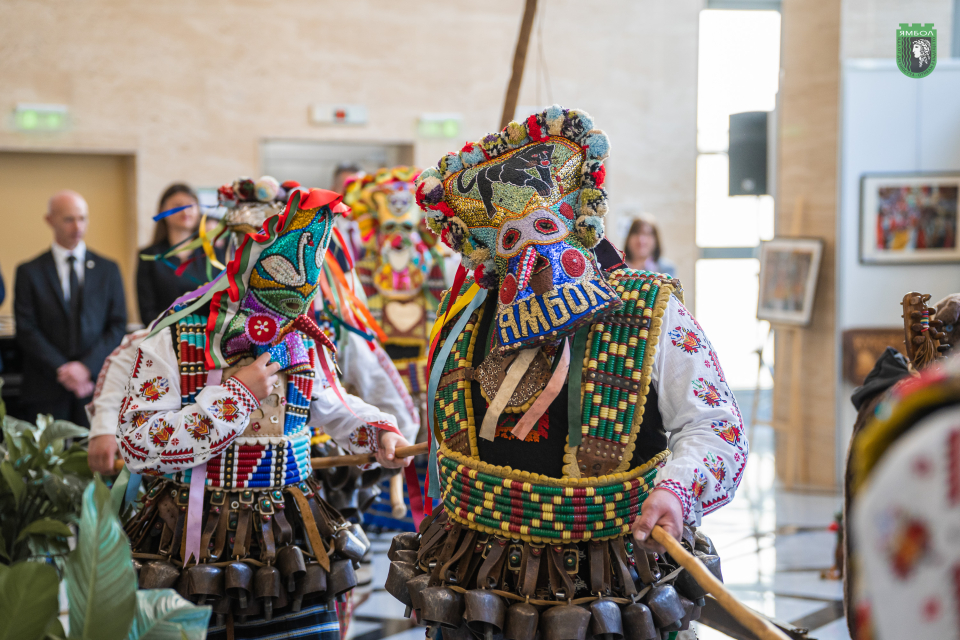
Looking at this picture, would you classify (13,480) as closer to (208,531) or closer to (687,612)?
(208,531)

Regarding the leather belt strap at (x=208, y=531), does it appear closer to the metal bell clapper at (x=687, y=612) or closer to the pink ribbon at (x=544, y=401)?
the pink ribbon at (x=544, y=401)

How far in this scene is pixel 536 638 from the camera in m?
1.64

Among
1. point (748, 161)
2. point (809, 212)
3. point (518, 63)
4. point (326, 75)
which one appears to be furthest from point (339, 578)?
point (326, 75)


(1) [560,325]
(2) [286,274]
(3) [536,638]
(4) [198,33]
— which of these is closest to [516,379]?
(1) [560,325]

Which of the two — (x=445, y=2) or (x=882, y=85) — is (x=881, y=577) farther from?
(x=445, y=2)

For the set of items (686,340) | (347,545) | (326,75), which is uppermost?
(326,75)

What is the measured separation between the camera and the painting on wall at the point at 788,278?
240 inches

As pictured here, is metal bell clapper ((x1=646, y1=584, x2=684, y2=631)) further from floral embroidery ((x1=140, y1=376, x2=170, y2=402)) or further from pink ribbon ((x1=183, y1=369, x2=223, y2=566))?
floral embroidery ((x1=140, y1=376, x2=170, y2=402))

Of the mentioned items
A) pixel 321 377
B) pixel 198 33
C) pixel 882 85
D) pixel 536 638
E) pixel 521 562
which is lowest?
pixel 536 638

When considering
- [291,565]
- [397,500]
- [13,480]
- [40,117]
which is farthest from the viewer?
[40,117]

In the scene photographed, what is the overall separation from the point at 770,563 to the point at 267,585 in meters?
3.16

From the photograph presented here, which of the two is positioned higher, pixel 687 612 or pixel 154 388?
pixel 154 388

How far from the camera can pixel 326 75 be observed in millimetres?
7980

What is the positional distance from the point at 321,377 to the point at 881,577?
1.94 m
